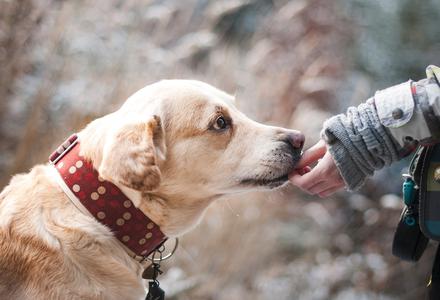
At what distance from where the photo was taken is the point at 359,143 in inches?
56.4

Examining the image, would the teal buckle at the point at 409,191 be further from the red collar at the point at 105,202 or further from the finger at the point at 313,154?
the red collar at the point at 105,202

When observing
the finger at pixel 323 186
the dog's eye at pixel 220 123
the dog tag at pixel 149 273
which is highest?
the dog's eye at pixel 220 123

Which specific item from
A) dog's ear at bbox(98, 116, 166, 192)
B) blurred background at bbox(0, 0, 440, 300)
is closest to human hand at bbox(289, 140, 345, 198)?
dog's ear at bbox(98, 116, 166, 192)

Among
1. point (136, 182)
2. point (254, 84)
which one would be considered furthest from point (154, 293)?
point (254, 84)

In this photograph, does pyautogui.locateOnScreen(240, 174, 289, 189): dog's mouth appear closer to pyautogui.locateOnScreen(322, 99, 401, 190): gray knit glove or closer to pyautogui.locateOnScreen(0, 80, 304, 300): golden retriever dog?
pyautogui.locateOnScreen(0, 80, 304, 300): golden retriever dog

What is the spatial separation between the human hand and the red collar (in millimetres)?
475

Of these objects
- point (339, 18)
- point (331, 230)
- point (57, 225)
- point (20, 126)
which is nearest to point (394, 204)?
point (331, 230)

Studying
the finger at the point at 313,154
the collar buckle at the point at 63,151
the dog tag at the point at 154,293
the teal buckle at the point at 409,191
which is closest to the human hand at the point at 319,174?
the finger at the point at 313,154

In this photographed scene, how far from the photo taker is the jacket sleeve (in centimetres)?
135

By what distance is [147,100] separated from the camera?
1713 mm

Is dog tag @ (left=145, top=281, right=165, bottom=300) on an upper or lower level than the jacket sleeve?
lower

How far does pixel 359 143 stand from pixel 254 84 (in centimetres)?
170

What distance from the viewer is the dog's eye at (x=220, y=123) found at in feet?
5.74

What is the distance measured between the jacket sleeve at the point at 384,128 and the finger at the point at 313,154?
0.62 ft
